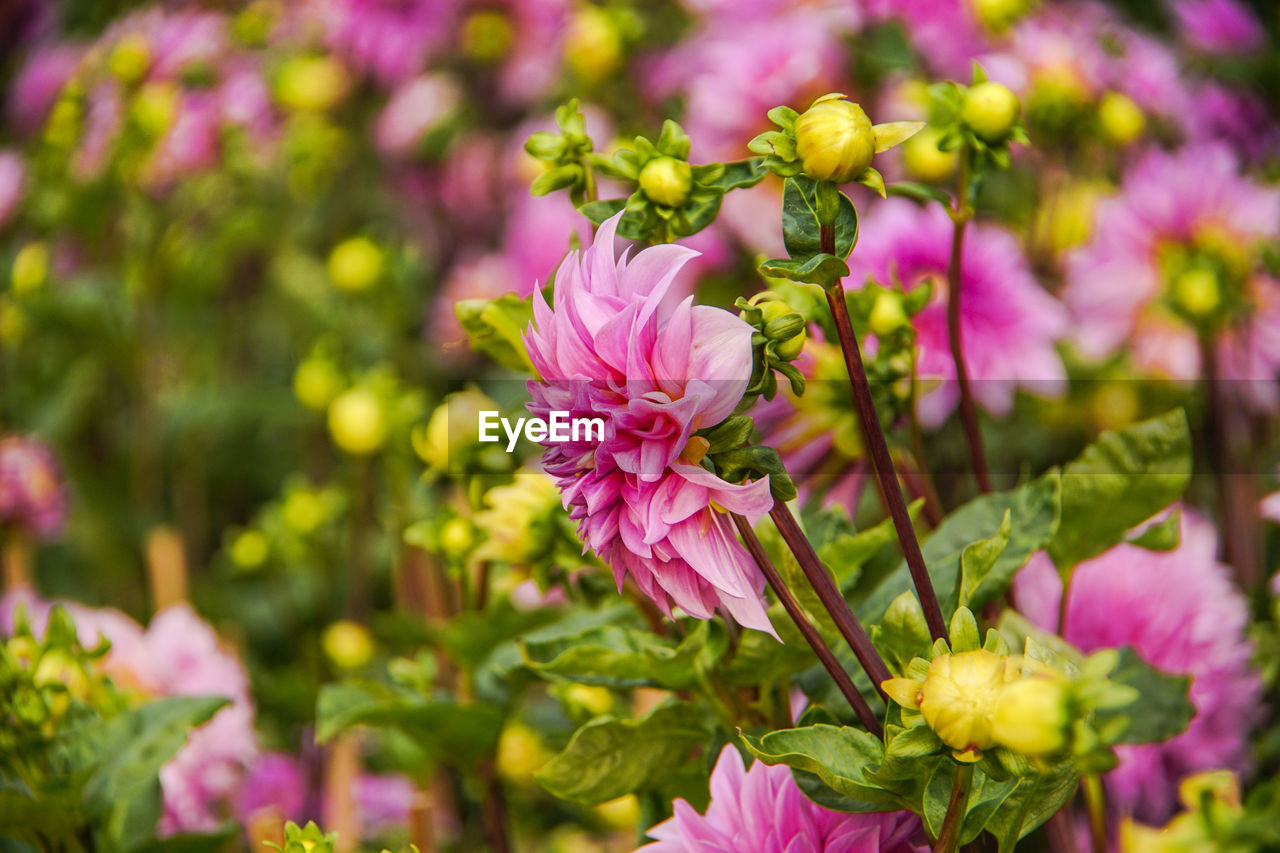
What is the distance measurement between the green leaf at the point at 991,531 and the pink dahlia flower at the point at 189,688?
1.31 ft

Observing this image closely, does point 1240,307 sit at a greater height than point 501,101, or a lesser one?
lesser

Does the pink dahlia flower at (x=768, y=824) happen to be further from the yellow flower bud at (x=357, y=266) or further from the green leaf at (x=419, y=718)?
the yellow flower bud at (x=357, y=266)

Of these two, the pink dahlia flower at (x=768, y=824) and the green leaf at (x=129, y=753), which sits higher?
the green leaf at (x=129, y=753)

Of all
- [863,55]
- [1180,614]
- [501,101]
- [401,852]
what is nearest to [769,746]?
[1180,614]

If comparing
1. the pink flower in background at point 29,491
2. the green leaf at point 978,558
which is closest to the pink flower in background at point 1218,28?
the green leaf at point 978,558

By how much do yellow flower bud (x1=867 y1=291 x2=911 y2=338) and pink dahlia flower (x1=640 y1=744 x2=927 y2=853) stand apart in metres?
0.17

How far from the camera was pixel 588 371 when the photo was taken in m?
0.30

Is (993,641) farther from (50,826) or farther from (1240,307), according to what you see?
(1240,307)

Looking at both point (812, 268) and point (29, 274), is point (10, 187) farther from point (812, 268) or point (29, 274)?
point (812, 268)

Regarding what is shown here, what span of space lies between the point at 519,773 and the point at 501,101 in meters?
0.79

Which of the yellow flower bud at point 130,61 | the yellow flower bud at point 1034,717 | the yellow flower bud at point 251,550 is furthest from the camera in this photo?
the yellow flower bud at point 130,61

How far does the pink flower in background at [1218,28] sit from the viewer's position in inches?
38.5

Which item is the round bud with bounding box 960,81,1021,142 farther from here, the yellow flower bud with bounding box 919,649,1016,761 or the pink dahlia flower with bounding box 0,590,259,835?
the pink dahlia flower with bounding box 0,590,259,835

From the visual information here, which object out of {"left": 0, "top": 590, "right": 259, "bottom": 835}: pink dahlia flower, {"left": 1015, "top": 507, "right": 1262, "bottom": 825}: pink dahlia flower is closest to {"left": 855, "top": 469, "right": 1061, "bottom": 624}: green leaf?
{"left": 1015, "top": 507, "right": 1262, "bottom": 825}: pink dahlia flower
